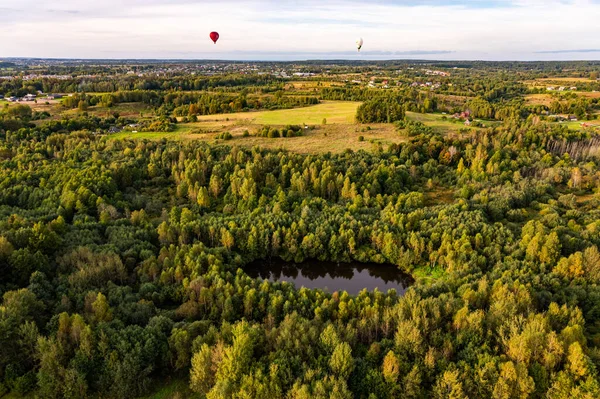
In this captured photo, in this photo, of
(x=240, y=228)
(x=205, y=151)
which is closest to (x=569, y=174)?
(x=240, y=228)

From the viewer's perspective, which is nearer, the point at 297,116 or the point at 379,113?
the point at 379,113

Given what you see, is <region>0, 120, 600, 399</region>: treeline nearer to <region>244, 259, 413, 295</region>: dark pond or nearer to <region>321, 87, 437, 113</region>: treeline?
<region>244, 259, 413, 295</region>: dark pond

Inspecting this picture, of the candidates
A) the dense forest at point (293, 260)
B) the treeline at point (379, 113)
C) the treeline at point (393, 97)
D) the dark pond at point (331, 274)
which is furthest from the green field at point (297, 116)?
the dark pond at point (331, 274)

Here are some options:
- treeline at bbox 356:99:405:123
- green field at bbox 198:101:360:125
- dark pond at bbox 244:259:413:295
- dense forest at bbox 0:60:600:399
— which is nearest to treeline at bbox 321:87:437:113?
green field at bbox 198:101:360:125

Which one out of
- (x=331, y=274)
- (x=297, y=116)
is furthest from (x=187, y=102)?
(x=331, y=274)

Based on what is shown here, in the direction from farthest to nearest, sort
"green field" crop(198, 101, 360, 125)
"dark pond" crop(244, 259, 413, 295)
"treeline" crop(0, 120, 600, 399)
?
"green field" crop(198, 101, 360, 125) → "dark pond" crop(244, 259, 413, 295) → "treeline" crop(0, 120, 600, 399)

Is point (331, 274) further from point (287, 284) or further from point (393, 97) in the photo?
point (393, 97)
